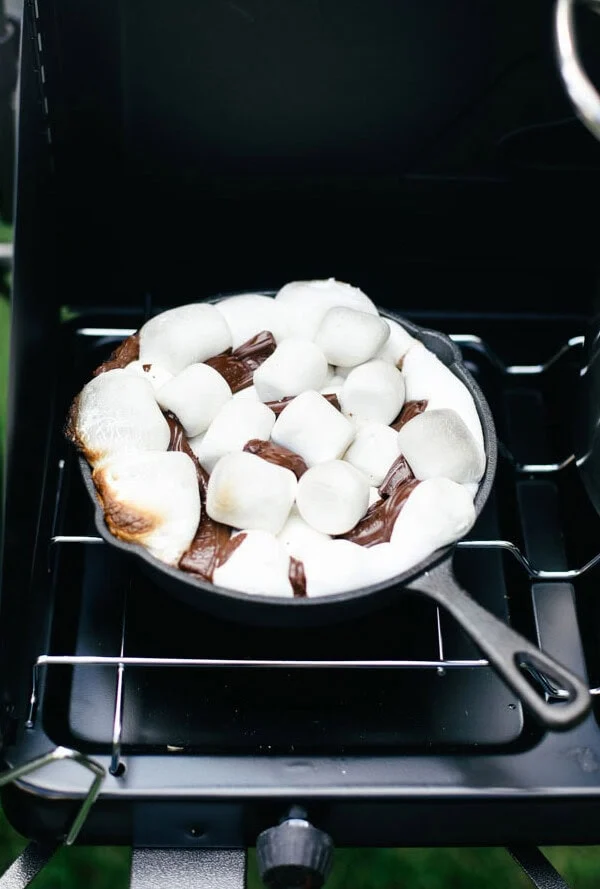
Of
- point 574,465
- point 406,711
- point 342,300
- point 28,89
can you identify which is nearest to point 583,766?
point 406,711

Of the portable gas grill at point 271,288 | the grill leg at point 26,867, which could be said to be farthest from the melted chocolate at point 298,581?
the grill leg at point 26,867

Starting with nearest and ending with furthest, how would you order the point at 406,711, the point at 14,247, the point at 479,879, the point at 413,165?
1. the point at 14,247
2. the point at 406,711
3. the point at 413,165
4. the point at 479,879

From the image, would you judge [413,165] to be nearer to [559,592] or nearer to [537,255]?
[537,255]

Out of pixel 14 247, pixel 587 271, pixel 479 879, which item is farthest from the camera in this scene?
pixel 479 879

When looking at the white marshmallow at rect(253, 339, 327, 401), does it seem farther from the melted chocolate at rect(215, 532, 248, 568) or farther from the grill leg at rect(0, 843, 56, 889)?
the grill leg at rect(0, 843, 56, 889)

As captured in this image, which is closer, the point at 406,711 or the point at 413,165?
the point at 406,711

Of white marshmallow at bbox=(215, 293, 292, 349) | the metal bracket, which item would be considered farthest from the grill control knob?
white marshmallow at bbox=(215, 293, 292, 349)

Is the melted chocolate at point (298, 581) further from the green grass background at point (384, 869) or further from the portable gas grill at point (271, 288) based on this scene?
the green grass background at point (384, 869)

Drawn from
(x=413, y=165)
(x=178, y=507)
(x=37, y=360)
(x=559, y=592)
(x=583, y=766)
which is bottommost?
(x=583, y=766)
